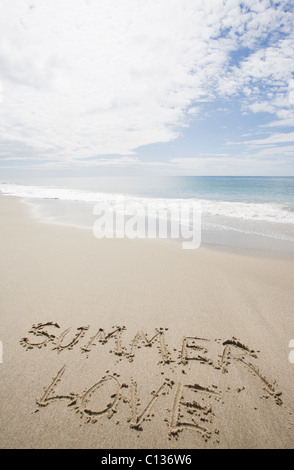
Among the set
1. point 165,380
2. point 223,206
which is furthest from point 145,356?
point 223,206

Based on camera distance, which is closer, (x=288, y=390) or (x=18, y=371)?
(x=288, y=390)

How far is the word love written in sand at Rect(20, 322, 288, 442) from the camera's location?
7.63ft

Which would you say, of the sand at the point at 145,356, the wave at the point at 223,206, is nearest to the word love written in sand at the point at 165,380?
the sand at the point at 145,356

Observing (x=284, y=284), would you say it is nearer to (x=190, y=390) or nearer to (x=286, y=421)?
(x=286, y=421)

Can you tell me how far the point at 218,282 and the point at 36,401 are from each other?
3961 millimetres

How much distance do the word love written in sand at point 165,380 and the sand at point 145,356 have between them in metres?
0.01

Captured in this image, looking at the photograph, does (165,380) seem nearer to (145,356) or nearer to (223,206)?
(145,356)

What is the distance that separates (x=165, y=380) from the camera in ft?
8.90

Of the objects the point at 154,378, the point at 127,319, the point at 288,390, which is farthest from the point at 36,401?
the point at 288,390

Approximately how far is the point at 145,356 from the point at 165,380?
0.43m

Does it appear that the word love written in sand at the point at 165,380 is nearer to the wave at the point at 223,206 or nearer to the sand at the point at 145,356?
the sand at the point at 145,356
